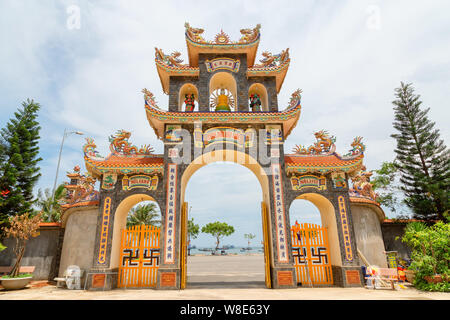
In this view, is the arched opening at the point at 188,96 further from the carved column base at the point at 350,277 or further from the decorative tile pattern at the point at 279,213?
the carved column base at the point at 350,277

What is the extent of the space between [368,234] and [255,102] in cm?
715

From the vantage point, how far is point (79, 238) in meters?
9.74

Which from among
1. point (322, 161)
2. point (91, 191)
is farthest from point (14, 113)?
point (322, 161)

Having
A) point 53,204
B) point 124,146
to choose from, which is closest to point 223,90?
point 124,146

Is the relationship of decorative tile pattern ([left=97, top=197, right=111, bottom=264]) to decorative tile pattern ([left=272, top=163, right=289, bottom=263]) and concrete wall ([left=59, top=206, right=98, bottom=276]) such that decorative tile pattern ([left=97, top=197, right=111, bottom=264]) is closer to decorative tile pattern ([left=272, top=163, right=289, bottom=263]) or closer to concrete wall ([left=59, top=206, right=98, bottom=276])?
concrete wall ([left=59, top=206, right=98, bottom=276])

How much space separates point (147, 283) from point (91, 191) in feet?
14.2

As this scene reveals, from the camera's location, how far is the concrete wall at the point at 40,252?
A: 10531 millimetres

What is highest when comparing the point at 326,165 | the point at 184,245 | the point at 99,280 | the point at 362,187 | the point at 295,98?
the point at 295,98

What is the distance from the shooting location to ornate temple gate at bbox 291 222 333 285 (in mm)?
8742

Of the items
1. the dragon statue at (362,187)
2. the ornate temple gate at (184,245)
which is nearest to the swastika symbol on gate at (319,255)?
the dragon statue at (362,187)

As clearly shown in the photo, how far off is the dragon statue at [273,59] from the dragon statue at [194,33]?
9.17 ft

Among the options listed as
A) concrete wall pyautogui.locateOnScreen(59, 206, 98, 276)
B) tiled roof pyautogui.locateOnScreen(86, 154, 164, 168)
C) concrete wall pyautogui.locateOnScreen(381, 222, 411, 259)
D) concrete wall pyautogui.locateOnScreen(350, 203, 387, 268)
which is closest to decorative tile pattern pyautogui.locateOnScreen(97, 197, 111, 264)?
tiled roof pyautogui.locateOnScreen(86, 154, 164, 168)

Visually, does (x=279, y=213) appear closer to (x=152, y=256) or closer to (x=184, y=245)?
(x=184, y=245)
